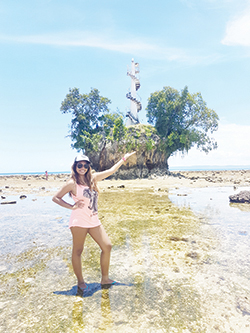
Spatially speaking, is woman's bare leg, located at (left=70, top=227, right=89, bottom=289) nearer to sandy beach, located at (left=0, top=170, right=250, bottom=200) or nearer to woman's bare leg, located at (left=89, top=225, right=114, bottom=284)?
woman's bare leg, located at (left=89, top=225, right=114, bottom=284)

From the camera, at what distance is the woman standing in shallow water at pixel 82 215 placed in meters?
3.37

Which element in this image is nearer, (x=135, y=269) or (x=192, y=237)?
(x=135, y=269)

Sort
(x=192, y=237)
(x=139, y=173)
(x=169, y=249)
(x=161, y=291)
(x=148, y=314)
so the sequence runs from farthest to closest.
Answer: (x=139, y=173) < (x=192, y=237) < (x=169, y=249) < (x=161, y=291) < (x=148, y=314)

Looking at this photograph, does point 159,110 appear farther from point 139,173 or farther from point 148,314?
point 148,314

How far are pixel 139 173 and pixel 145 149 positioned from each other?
141 inches

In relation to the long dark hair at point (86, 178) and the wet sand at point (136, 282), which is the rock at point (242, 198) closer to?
the wet sand at point (136, 282)

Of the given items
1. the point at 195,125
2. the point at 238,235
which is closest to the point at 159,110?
the point at 195,125

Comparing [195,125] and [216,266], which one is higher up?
[195,125]

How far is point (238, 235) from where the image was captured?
19.1ft

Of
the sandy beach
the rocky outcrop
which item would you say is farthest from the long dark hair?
the rocky outcrop

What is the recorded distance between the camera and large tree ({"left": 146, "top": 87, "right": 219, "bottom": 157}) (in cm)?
3344

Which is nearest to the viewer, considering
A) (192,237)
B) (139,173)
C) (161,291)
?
(161,291)

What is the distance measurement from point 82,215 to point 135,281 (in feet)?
4.76

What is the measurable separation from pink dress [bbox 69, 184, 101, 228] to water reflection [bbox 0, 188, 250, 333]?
103 cm
